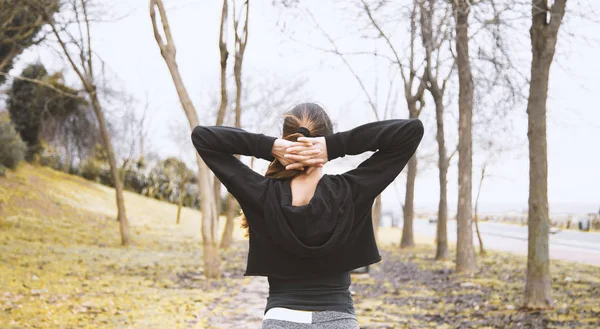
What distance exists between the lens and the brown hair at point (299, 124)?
1981 millimetres

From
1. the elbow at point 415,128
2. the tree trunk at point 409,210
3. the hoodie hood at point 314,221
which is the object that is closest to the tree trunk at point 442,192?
the tree trunk at point 409,210

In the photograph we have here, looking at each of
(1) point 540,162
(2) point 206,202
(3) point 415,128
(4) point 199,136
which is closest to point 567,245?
(1) point 540,162

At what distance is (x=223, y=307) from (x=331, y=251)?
250 inches

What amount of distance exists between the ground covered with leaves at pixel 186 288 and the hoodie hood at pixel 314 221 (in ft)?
16.0

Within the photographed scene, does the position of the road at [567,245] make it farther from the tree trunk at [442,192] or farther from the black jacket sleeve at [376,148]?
the black jacket sleeve at [376,148]

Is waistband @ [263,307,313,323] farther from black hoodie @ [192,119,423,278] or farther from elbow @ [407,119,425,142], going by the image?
elbow @ [407,119,425,142]

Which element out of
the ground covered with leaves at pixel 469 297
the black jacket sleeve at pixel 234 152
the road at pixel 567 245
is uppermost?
the black jacket sleeve at pixel 234 152

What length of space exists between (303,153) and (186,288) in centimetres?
830

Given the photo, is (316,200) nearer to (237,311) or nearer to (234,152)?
(234,152)

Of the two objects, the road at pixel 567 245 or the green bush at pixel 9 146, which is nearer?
→ the road at pixel 567 245

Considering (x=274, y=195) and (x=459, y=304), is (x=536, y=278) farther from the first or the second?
(x=274, y=195)

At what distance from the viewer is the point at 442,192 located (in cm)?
1566

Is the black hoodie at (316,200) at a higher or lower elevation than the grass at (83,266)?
higher

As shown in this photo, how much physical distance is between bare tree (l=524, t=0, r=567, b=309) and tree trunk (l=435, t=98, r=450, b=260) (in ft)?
26.1
